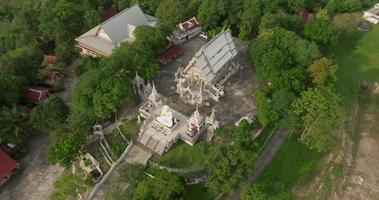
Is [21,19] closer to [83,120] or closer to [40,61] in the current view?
[40,61]

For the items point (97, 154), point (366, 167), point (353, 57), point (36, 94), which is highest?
point (36, 94)

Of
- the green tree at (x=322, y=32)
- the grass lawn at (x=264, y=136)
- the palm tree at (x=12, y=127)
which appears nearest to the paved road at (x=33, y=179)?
the palm tree at (x=12, y=127)

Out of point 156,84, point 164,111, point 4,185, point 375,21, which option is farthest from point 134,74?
point 375,21

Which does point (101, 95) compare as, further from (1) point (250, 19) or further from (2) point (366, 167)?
(2) point (366, 167)

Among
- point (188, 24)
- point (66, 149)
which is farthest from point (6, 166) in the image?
point (188, 24)

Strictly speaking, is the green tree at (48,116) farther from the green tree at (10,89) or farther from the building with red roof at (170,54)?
the building with red roof at (170,54)

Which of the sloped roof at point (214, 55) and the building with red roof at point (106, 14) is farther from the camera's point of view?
the building with red roof at point (106, 14)
